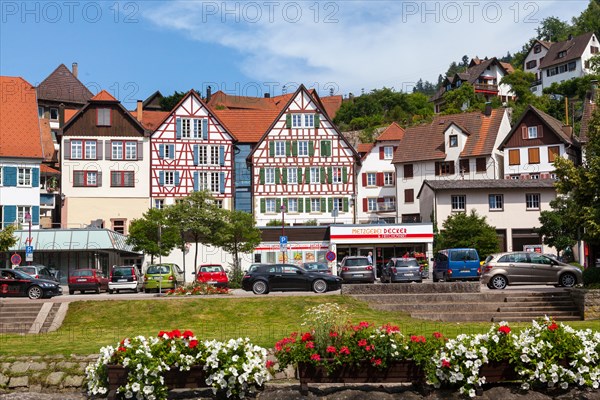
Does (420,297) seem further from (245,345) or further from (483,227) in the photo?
(483,227)

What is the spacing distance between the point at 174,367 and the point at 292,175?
57.2 metres

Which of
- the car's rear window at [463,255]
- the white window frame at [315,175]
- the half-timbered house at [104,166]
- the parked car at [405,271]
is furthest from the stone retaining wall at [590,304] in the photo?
the half-timbered house at [104,166]

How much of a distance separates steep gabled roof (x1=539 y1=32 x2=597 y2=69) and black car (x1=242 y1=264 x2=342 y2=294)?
309ft

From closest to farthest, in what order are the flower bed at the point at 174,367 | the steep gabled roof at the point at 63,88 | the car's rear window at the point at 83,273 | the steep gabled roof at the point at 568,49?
the flower bed at the point at 174,367 → the car's rear window at the point at 83,273 → the steep gabled roof at the point at 63,88 → the steep gabled roof at the point at 568,49

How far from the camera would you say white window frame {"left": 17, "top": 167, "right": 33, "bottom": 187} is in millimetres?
63250

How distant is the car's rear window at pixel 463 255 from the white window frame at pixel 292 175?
3362 centimetres

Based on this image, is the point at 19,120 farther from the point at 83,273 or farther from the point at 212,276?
the point at 212,276

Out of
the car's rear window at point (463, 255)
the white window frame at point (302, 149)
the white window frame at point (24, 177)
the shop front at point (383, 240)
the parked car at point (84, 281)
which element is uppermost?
the white window frame at point (302, 149)

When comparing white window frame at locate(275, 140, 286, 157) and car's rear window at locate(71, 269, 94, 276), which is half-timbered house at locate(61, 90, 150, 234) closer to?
white window frame at locate(275, 140, 286, 157)

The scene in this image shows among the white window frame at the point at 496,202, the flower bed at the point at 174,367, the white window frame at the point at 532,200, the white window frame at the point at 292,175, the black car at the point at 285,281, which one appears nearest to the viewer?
the flower bed at the point at 174,367

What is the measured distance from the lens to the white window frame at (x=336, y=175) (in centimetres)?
7162

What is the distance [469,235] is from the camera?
189 feet

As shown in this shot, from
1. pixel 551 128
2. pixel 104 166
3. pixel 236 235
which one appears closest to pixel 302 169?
pixel 104 166

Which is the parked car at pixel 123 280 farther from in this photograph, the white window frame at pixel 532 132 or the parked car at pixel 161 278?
the white window frame at pixel 532 132
